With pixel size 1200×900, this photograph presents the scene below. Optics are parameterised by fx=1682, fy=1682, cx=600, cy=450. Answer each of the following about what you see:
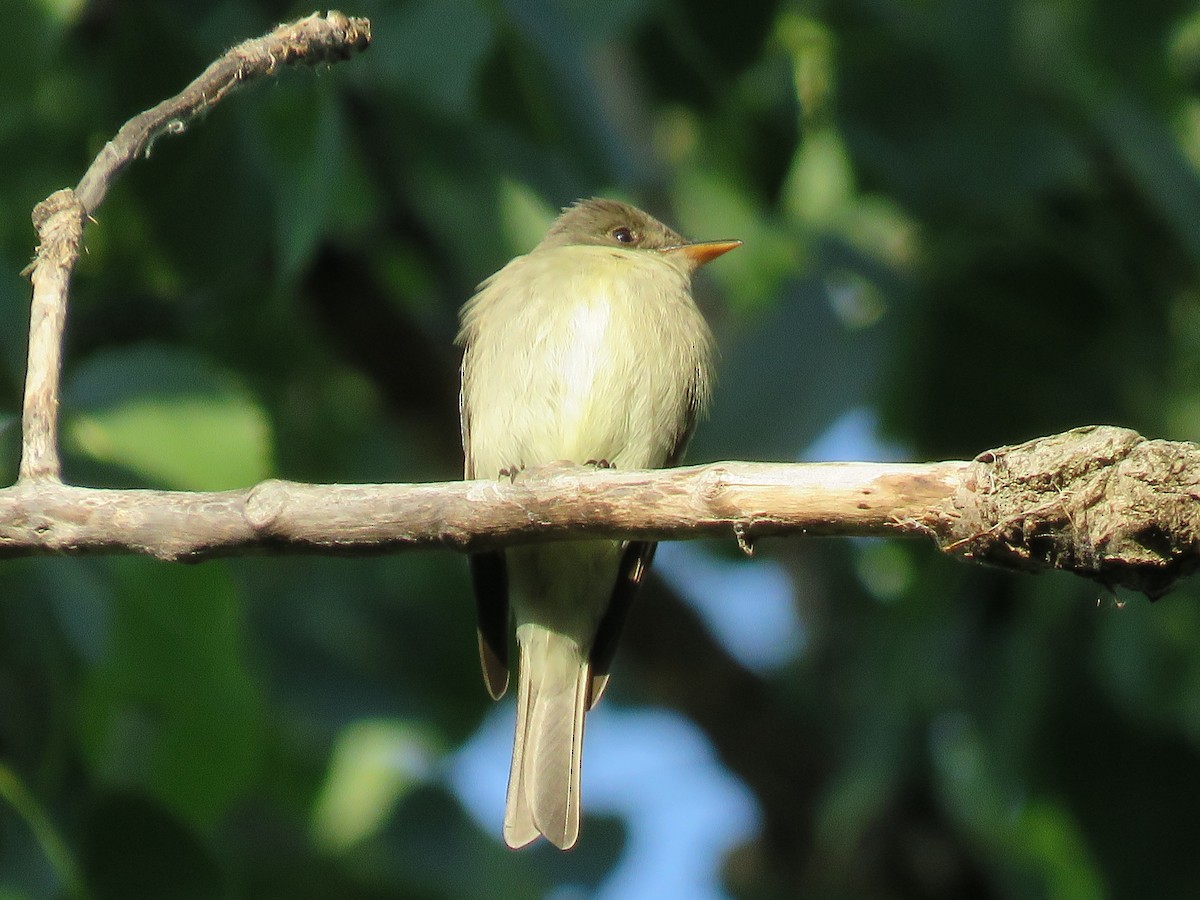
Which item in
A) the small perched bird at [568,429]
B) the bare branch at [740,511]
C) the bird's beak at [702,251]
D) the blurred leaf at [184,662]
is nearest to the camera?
the bare branch at [740,511]

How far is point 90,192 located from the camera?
116 inches

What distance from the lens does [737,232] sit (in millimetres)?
6430

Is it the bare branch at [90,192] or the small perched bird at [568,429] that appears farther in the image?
the small perched bird at [568,429]

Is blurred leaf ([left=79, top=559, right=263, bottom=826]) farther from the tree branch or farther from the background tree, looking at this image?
the tree branch

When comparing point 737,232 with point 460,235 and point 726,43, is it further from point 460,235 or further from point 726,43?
point 726,43

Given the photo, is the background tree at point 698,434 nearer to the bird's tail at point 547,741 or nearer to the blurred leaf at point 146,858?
the blurred leaf at point 146,858

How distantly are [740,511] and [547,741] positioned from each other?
83.7 inches

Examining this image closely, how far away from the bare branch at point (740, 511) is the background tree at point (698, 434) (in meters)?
0.82

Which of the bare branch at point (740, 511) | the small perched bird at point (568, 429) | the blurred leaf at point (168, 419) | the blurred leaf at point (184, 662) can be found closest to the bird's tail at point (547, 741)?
the small perched bird at point (568, 429)

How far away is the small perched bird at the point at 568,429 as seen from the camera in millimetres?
4902

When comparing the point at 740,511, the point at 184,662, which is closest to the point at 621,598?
the point at 184,662

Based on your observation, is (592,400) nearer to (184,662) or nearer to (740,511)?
(184,662)

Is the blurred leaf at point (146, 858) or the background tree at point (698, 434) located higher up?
the background tree at point (698, 434)

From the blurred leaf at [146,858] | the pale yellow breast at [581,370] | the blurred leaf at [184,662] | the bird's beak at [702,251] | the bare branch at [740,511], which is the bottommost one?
the blurred leaf at [146,858]
